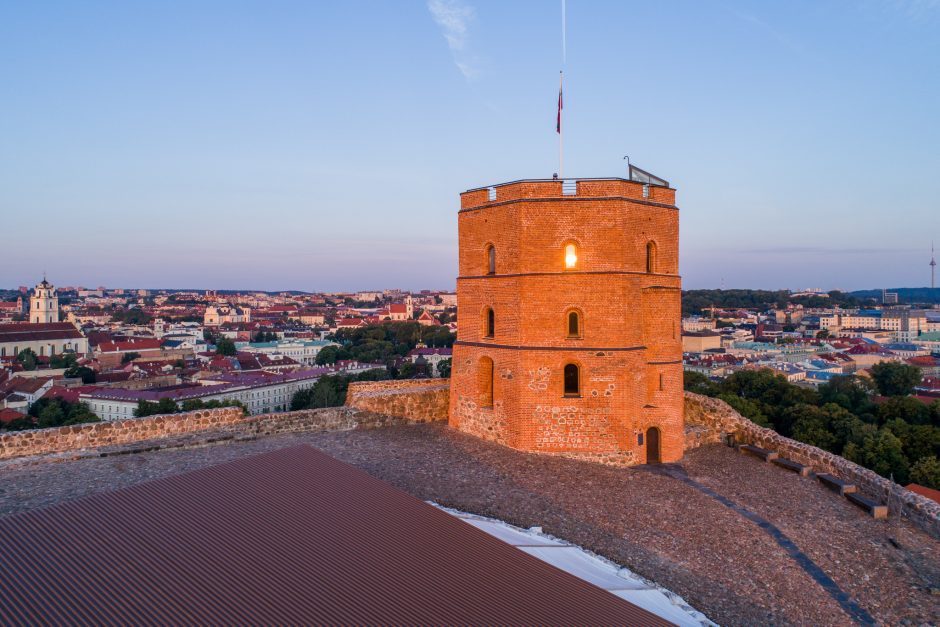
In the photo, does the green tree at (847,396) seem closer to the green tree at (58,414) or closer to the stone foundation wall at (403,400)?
the stone foundation wall at (403,400)

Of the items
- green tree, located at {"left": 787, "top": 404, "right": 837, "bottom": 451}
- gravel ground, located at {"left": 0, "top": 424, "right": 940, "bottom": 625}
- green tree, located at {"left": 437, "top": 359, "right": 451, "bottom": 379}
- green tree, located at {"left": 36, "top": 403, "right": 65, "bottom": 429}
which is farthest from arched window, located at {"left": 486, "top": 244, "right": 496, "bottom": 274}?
green tree, located at {"left": 437, "top": 359, "right": 451, "bottom": 379}

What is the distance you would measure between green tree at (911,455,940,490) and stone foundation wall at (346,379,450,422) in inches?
867

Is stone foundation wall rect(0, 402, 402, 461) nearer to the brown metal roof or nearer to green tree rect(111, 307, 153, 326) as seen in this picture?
the brown metal roof

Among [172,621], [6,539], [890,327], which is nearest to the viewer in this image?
[172,621]

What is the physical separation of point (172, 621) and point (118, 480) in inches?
333

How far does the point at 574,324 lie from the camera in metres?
16.5

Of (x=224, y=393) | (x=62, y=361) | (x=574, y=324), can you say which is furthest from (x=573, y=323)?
(x=62, y=361)

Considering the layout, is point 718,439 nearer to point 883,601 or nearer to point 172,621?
point 883,601

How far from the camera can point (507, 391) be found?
16.5 m

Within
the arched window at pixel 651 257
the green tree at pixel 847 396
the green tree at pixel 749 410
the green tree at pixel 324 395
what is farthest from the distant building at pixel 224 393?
the green tree at pixel 847 396

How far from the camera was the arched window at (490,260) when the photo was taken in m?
17.4

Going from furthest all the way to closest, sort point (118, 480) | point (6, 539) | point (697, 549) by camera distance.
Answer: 1. point (118, 480)
2. point (697, 549)
3. point (6, 539)

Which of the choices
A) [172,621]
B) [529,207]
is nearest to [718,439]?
[529,207]

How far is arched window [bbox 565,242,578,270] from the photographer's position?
16297 mm
